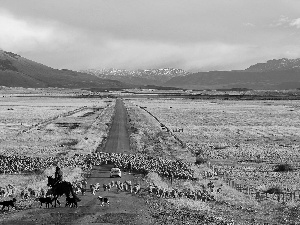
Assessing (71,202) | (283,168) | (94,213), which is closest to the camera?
(94,213)

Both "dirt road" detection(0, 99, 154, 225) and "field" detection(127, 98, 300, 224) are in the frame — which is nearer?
"dirt road" detection(0, 99, 154, 225)

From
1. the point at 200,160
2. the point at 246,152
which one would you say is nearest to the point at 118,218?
the point at 200,160

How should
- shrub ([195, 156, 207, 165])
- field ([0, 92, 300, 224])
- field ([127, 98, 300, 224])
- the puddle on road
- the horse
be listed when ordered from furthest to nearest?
shrub ([195, 156, 207, 165]), field ([127, 98, 300, 224]), field ([0, 92, 300, 224]), the horse, the puddle on road

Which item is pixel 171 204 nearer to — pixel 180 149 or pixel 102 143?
pixel 180 149

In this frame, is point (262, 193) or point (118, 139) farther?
point (118, 139)

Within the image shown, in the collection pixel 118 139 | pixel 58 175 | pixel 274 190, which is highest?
pixel 58 175

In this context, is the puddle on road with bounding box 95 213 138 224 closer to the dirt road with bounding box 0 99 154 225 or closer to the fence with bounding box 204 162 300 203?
the dirt road with bounding box 0 99 154 225

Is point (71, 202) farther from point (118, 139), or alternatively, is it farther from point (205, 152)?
point (118, 139)

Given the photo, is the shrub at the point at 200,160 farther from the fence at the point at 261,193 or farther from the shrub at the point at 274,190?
the shrub at the point at 274,190

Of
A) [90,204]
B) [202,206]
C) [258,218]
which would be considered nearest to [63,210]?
[90,204]

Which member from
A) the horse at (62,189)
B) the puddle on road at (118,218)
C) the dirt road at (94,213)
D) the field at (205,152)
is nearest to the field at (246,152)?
the field at (205,152)

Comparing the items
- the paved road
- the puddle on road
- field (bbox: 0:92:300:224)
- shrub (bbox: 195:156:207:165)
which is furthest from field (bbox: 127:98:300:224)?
the puddle on road

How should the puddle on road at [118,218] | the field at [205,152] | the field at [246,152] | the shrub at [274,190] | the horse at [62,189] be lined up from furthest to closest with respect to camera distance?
the shrub at [274,190] < the field at [246,152] < the field at [205,152] < the horse at [62,189] < the puddle on road at [118,218]

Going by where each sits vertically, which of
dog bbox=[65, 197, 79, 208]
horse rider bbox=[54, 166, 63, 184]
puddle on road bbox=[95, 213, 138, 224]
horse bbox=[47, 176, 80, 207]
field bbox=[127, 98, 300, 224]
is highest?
horse rider bbox=[54, 166, 63, 184]
